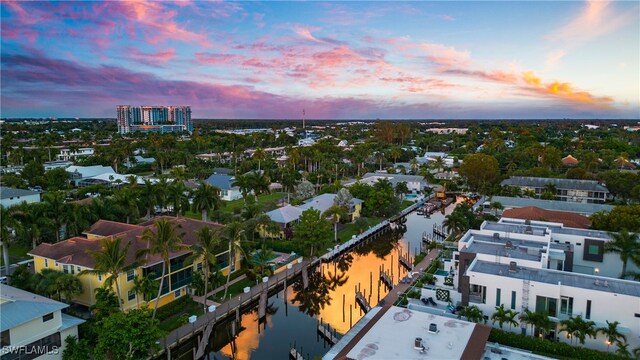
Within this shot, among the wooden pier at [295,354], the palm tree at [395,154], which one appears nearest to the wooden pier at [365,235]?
the wooden pier at [295,354]

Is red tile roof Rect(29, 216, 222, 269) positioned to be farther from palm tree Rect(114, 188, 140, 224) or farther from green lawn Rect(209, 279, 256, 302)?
palm tree Rect(114, 188, 140, 224)

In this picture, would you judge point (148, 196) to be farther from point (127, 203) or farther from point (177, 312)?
point (177, 312)

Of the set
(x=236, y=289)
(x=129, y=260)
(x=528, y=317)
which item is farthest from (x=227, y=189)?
(x=528, y=317)

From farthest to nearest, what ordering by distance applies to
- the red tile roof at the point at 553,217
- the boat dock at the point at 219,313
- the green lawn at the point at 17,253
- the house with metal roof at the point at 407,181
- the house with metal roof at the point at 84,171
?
the house with metal roof at the point at 407,181
the house with metal roof at the point at 84,171
the red tile roof at the point at 553,217
the green lawn at the point at 17,253
the boat dock at the point at 219,313

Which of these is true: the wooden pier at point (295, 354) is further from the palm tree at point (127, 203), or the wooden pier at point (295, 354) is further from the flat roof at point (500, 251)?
the palm tree at point (127, 203)

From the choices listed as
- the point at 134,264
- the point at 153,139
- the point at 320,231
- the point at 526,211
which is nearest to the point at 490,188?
the point at 526,211

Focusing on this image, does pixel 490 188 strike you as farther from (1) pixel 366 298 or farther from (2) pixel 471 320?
(2) pixel 471 320
